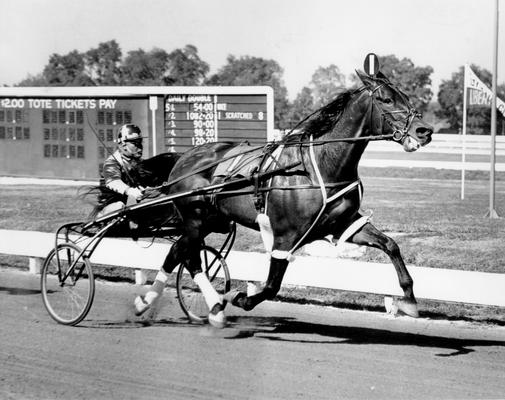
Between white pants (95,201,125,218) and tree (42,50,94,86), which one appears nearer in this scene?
white pants (95,201,125,218)

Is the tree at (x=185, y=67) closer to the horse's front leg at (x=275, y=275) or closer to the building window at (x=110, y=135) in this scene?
the building window at (x=110, y=135)

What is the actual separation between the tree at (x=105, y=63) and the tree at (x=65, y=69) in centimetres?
34

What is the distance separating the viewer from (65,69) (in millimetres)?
36438

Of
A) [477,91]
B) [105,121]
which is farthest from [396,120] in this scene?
[105,121]

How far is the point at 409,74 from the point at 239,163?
2900 cm

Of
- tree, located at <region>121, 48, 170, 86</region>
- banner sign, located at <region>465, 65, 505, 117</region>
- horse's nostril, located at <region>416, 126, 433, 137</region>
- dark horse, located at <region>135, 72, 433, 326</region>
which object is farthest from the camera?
tree, located at <region>121, 48, 170, 86</region>

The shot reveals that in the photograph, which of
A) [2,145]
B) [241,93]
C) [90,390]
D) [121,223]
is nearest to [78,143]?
[2,145]

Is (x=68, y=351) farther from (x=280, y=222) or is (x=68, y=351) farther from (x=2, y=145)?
(x=2, y=145)

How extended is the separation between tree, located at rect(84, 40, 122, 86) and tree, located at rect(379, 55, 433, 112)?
10.8 meters

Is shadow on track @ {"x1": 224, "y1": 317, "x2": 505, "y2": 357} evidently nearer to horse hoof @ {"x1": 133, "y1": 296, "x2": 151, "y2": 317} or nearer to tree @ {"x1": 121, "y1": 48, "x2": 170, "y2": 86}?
horse hoof @ {"x1": 133, "y1": 296, "x2": 151, "y2": 317}

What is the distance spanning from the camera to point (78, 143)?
20172mm

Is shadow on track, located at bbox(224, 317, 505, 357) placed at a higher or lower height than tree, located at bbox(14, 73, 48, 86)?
lower

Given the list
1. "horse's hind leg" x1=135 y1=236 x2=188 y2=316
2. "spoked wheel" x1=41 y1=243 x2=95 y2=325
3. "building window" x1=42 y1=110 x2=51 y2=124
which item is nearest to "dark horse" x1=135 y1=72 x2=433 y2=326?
"horse's hind leg" x1=135 y1=236 x2=188 y2=316

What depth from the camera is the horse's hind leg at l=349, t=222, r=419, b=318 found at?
278 inches
